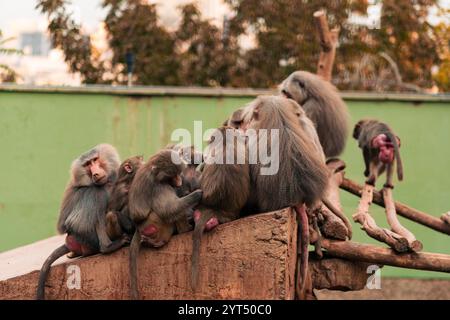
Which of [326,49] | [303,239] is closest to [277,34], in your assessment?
[326,49]

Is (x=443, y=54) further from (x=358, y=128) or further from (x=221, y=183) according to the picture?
(x=221, y=183)

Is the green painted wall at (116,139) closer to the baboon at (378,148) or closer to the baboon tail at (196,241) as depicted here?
the baboon at (378,148)

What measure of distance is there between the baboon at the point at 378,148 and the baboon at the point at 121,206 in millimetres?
2342

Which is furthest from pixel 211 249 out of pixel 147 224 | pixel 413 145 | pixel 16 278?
pixel 413 145

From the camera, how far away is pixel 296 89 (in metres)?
7.77

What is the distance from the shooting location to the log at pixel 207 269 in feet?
17.5

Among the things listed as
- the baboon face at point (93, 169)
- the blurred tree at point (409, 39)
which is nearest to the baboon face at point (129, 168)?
the baboon face at point (93, 169)

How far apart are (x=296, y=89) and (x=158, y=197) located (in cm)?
289

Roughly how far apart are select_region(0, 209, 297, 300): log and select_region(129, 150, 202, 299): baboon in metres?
0.23

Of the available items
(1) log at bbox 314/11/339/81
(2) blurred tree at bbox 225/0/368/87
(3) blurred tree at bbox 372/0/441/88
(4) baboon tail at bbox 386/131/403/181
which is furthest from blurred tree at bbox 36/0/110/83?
(4) baboon tail at bbox 386/131/403/181

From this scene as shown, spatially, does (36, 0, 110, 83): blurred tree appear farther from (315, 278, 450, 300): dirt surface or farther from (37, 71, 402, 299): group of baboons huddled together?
(37, 71, 402, 299): group of baboons huddled together

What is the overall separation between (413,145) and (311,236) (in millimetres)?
4184

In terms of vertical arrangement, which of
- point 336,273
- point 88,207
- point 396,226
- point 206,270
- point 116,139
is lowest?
point 336,273
